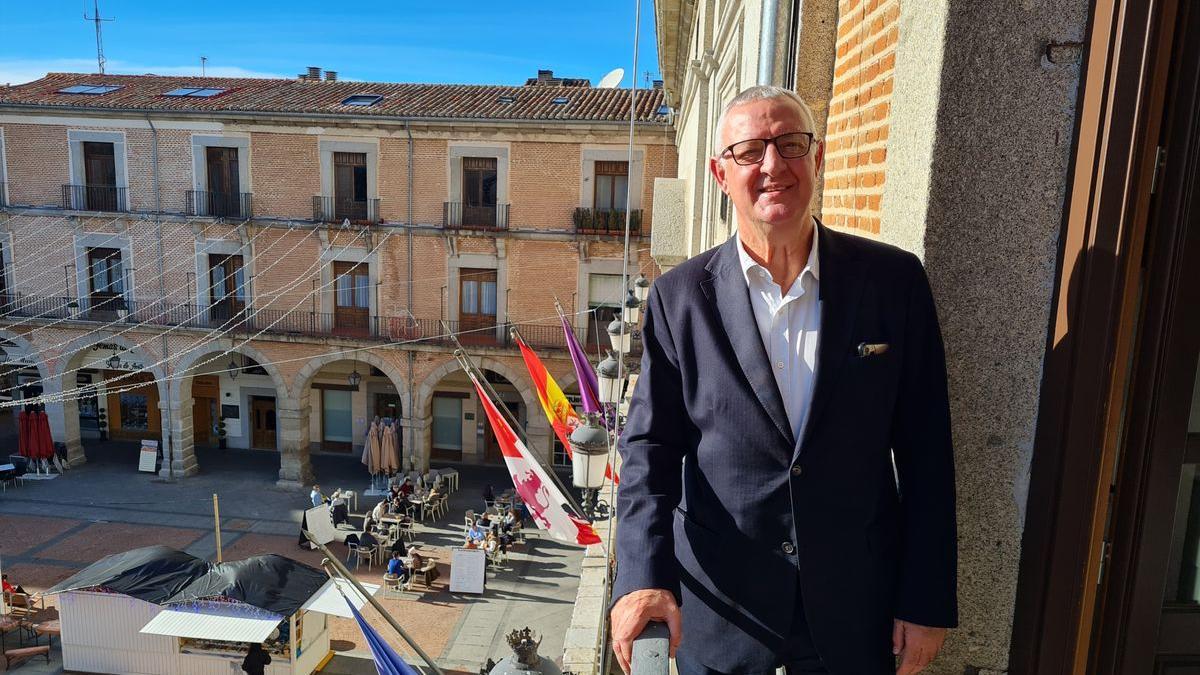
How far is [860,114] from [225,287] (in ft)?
80.6

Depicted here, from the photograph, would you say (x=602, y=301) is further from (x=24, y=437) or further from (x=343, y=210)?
(x=24, y=437)

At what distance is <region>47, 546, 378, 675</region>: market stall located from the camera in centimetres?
1174

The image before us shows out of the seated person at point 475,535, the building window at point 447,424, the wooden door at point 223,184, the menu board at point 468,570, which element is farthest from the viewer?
the building window at point 447,424

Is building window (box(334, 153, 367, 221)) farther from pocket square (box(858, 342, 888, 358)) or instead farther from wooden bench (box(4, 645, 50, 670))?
pocket square (box(858, 342, 888, 358))

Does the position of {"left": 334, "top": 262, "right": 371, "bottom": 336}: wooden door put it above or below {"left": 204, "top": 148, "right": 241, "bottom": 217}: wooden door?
below

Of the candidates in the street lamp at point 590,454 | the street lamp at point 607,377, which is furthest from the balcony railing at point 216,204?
the street lamp at point 590,454

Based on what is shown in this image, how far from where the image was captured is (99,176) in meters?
24.5

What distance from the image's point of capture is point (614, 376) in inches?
459

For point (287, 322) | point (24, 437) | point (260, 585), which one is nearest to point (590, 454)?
point (260, 585)

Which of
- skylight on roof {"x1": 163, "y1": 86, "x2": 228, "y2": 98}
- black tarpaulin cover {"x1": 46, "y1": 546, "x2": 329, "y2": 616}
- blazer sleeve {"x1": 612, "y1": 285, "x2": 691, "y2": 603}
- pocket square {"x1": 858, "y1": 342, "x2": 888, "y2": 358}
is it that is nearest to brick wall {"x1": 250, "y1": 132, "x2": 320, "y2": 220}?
skylight on roof {"x1": 163, "y1": 86, "x2": 228, "y2": 98}

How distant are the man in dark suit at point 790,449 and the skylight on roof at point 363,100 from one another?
938 inches

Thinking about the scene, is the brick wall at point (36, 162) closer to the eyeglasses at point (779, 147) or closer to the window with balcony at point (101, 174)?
the window with balcony at point (101, 174)

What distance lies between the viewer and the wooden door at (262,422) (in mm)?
26250

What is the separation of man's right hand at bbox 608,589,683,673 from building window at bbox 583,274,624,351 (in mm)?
21166
